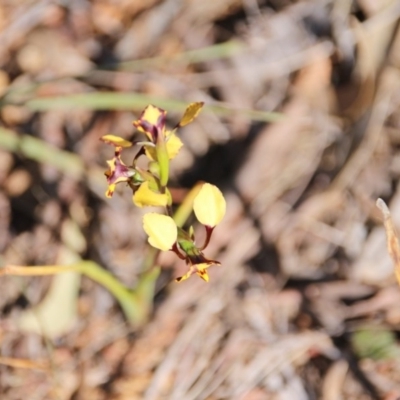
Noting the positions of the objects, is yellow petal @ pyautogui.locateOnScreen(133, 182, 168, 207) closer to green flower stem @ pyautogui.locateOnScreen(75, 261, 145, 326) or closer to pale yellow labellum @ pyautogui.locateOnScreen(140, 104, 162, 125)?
pale yellow labellum @ pyautogui.locateOnScreen(140, 104, 162, 125)

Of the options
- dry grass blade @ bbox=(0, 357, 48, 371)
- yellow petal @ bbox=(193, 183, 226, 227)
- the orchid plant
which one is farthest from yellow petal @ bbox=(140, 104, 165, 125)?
dry grass blade @ bbox=(0, 357, 48, 371)

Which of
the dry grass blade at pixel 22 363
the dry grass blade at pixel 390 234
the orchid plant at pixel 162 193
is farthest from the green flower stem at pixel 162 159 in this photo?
the dry grass blade at pixel 22 363

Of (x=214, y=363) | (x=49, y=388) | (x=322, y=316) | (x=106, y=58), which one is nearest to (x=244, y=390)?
(x=214, y=363)

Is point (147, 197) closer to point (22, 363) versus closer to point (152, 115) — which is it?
point (152, 115)

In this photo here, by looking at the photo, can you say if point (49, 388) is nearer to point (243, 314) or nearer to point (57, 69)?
point (243, 314)

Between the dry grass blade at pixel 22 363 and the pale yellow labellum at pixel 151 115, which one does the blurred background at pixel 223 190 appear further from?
the pale yellow labellum at pixel 151 115

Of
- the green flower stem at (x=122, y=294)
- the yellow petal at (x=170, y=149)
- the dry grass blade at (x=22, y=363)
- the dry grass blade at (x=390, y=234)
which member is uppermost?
the yellow petal at (x=170, y=149)

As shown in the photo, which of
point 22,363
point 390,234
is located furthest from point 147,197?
point 22,363
